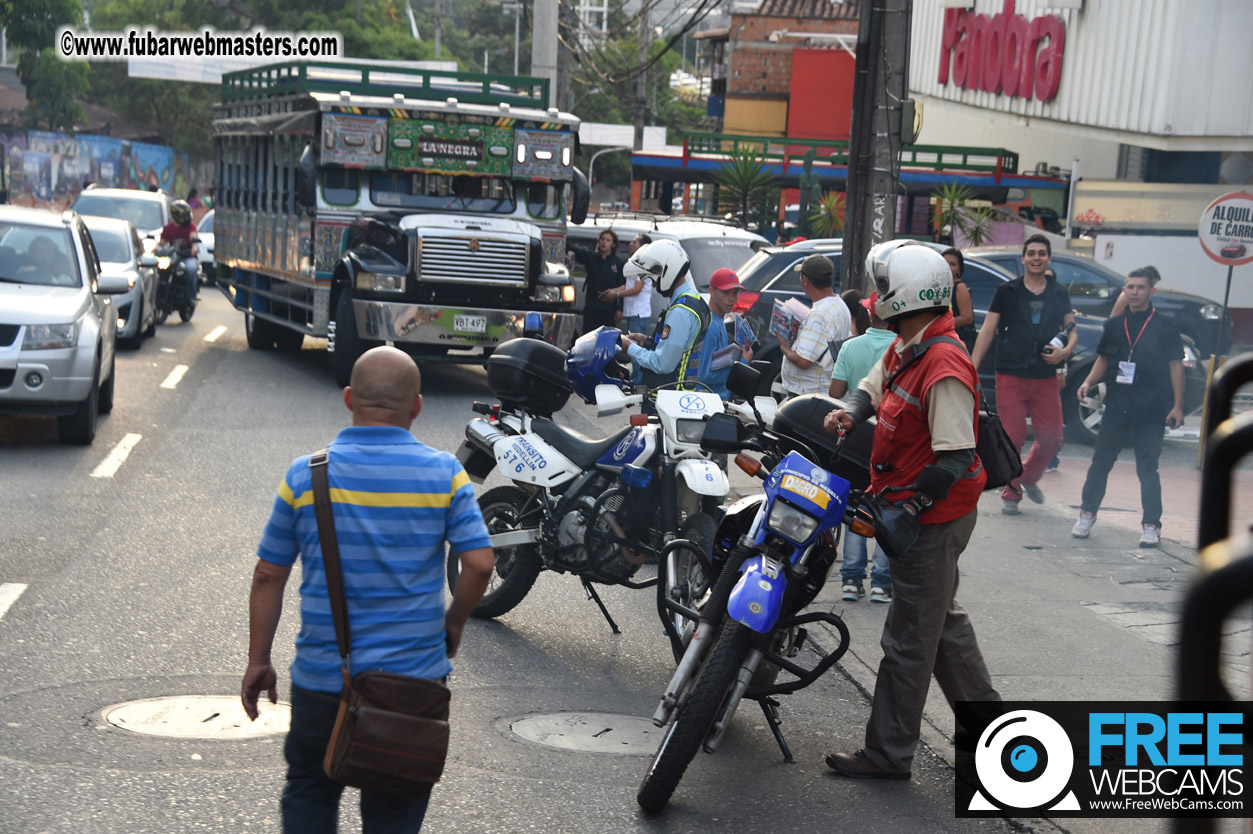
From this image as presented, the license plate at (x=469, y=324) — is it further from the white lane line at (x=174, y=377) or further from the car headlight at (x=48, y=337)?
the car headlight at (x=48, y=337)

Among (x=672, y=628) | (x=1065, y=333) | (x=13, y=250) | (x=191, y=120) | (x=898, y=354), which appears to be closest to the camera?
(x=898, y=354)

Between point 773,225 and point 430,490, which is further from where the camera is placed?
point 773,225

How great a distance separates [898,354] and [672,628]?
4.76 feet

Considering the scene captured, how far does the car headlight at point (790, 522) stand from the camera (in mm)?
4844

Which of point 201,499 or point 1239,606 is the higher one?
point 1239,606

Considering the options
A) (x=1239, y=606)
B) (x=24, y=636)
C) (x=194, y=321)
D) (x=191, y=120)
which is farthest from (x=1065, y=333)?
(x=191, y=120)

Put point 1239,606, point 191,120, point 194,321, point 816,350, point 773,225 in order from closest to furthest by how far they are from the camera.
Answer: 1. point 1239,606
2. point 816,350
3. point 194,321
4. point 773,225
5. point 191,120

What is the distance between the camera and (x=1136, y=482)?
12031 millimetres

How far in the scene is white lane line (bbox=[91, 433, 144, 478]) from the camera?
32.8 feet

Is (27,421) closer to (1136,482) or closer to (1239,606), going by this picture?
(1136,482)

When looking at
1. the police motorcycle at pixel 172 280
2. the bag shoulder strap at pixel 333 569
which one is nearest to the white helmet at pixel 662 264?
the bag shoulder strap at pixel 333 569

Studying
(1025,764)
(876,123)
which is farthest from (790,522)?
(876,123)

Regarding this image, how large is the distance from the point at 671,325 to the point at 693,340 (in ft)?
0.50

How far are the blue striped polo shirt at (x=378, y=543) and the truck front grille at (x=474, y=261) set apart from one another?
1141 centimetres
